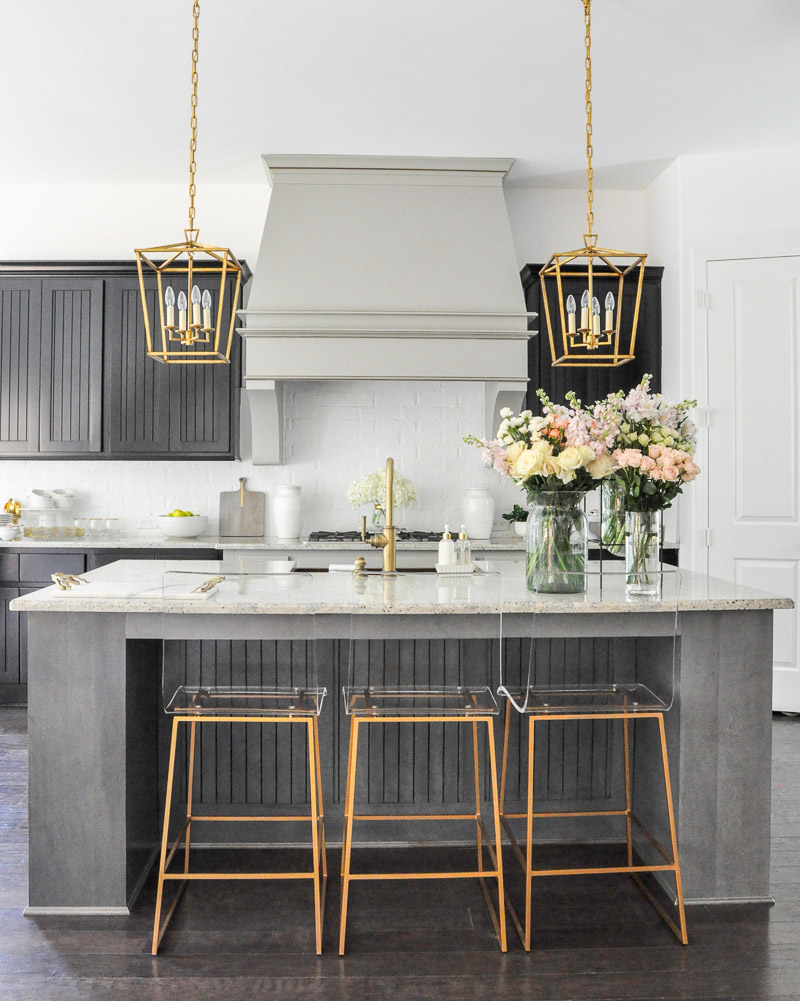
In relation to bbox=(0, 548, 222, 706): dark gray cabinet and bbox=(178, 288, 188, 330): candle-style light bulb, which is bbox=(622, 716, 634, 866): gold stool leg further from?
Result: bbox=(0, 548, 222, 706): dark gray cabinet

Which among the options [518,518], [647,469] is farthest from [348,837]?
[518,518]

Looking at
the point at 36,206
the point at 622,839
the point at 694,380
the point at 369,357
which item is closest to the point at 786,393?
the point at 694,380

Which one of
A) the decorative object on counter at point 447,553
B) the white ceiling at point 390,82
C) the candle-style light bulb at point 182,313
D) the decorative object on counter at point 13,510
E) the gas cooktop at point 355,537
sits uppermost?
the white ceiling at point 390,82

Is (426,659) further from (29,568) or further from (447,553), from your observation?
(29,568)

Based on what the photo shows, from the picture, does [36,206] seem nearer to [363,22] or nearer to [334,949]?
[363,22]

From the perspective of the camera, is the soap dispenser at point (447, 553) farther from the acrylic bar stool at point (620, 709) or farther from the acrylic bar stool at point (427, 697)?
the acrylic bar stool at point (620, 709)

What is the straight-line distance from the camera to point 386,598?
7.70ft

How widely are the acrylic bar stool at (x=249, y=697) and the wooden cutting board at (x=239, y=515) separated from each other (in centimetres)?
230

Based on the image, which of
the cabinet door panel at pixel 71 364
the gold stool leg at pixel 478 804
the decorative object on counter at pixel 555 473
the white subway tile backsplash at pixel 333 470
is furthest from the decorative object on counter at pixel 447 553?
the cabinet door panel at pixel 71 364

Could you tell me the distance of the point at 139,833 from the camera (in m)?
2.48

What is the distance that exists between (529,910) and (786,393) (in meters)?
3.36

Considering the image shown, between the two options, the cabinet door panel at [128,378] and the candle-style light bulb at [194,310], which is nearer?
the candle-style light bulb at [194,310]

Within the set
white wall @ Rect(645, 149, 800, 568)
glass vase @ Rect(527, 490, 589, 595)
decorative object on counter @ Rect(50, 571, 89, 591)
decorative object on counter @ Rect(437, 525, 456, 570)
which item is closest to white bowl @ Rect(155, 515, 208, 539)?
decorative object on counter @ Rect(50, 571, 89, 591)

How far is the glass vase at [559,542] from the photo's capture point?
248 cm
